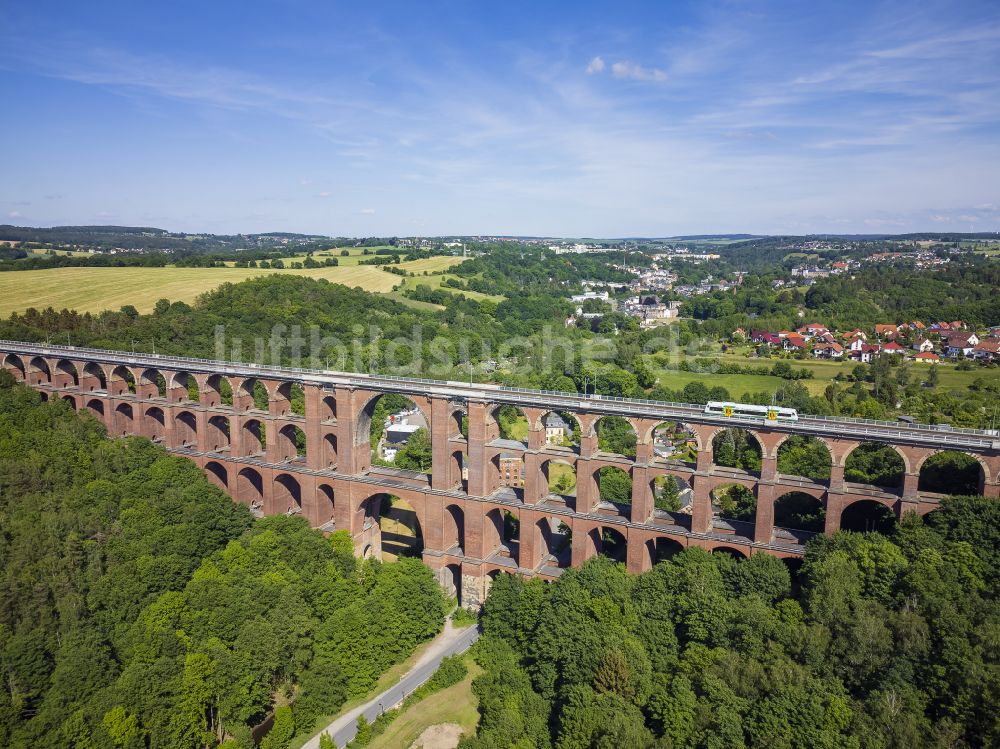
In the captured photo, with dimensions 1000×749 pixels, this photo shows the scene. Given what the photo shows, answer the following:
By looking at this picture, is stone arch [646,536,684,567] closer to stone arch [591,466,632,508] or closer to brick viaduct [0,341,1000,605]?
brick viaduct [0,341,1000,605]

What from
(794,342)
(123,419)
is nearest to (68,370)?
(123,419)

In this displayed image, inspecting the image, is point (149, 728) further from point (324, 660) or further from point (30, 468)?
point (30, 468)

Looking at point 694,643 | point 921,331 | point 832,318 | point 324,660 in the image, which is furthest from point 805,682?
point 832,318

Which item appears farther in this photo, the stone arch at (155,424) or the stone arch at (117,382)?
the stone arch at (117,382)

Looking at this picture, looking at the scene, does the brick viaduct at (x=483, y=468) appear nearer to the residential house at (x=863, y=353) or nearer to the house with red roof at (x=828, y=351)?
the residential house at (x=863, y=353)

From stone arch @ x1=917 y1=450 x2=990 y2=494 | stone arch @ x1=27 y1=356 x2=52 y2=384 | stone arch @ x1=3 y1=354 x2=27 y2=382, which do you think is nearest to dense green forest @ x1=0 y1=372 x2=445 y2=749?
stone arch @ x1=27 y1=356 x2=52 y2=384

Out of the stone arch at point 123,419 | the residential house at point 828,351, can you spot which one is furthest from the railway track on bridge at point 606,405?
the residential house at point 828,351
